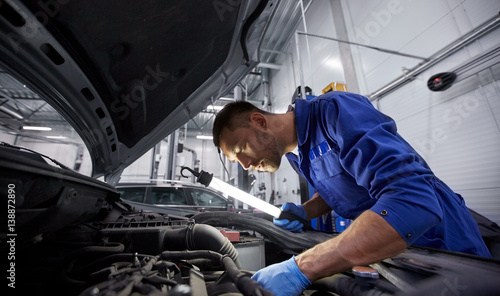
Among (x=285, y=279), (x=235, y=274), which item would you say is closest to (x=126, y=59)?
(x=235, y=274)

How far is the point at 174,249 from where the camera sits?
911 mm

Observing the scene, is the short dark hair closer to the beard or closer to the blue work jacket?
the beard

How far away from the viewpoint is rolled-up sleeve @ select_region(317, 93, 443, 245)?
624mm

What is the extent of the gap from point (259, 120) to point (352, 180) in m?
0.65

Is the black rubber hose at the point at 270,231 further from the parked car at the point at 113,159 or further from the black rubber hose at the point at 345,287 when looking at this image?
the black rubber hose at the point at 345,287

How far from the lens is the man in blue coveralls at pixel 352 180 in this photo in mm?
635

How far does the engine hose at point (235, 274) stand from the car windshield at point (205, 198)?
353 cm

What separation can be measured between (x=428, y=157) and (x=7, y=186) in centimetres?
352

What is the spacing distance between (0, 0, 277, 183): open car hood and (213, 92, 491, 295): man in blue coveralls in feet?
1.17

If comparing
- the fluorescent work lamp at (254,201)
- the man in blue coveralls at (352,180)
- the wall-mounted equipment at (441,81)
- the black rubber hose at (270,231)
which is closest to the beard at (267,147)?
the man in blue coveralls at (352,180)

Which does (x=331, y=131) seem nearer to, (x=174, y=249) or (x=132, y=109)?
(x=174, y=249)

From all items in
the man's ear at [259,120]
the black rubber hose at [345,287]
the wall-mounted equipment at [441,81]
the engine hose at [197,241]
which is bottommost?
the black rubber hose at [345,287]

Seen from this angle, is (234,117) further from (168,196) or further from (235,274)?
(168,196)

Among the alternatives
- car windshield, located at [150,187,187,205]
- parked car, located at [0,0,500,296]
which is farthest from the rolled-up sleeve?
car windshield, located at [150,187,187,205]
